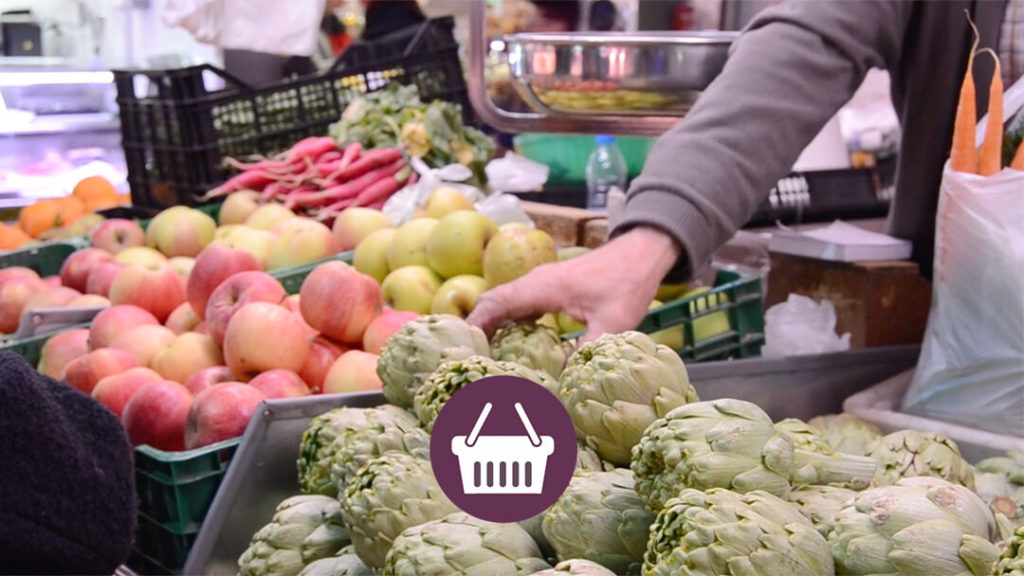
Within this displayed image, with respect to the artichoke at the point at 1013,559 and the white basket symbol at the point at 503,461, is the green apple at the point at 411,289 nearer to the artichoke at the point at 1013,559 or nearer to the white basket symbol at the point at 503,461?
the white basket symbol at the point at 503,461

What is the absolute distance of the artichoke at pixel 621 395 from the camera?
0.93 m

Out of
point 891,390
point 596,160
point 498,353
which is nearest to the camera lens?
point 498,353

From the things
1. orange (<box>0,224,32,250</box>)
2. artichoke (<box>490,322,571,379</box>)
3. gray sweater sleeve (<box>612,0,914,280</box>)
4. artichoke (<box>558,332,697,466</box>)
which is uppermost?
gray sweater sleeve (<box>612,0,914,280</box>)

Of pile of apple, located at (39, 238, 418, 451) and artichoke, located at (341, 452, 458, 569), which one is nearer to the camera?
artichoke, located at (341, 452, 458, 569)

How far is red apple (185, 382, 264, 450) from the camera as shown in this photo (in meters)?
1.52

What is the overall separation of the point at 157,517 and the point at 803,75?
122cm

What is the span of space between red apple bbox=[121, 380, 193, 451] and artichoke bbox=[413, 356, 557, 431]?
0.69 m

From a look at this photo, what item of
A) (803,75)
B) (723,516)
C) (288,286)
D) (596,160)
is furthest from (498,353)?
(596,160)

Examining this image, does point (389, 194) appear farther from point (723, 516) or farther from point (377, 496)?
point (723, 516)

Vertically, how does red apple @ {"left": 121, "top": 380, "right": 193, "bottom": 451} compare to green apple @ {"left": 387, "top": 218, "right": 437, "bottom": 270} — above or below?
below

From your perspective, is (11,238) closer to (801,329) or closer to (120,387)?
(120,387)

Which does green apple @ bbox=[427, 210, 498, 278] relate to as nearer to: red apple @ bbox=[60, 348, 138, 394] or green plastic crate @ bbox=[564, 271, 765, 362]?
green plastic crate @ bbox=[564, 271, 765, 362]

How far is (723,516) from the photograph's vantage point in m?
0.70

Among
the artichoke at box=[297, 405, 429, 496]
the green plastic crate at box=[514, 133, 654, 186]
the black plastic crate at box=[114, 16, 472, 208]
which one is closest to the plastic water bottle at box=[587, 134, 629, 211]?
the green plastic crate at box=[514, 133, 654, 186]
